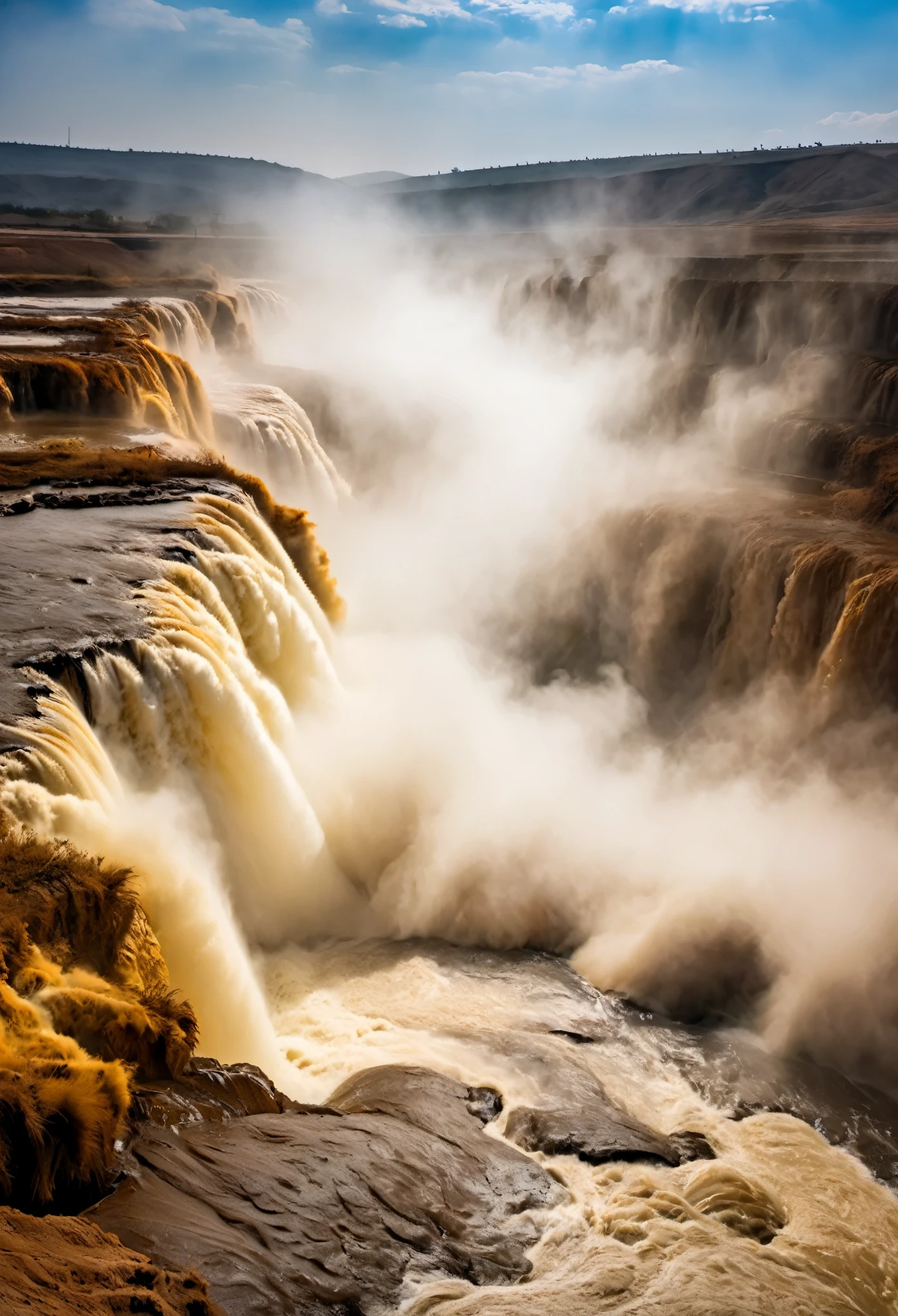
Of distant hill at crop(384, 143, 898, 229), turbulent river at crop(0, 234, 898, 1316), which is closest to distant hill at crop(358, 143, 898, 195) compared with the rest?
distant hill at crop(384, 143, 898, 229)

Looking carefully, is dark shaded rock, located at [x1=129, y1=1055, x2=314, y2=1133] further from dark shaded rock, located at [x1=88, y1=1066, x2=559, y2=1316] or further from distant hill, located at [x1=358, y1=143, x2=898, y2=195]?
distant hill, located at [x1=358, y1=143, x2=898, y2=195]

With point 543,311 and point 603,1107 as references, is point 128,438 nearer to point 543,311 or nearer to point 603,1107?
point 603,1107

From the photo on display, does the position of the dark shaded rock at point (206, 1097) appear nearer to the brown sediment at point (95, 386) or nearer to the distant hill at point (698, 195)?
the brown sediment at point (95, 386)

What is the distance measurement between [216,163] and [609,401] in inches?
4607

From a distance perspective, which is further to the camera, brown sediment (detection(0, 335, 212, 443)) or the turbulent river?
brown sediment (detection(0, 335, 212, 443))

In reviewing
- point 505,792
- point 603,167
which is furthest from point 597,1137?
point 603,167

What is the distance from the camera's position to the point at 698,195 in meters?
69.8

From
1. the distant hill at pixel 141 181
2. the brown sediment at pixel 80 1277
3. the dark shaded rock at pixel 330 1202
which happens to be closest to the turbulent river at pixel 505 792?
the dark shaded rock at pixel 330 1202

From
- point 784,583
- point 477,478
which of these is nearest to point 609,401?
point 477,478

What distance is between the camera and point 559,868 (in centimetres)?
1036

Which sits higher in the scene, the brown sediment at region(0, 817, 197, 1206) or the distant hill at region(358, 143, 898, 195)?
the distant hill at region(358, 143, 898, 195)

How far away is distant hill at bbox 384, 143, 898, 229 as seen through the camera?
6131 centimetres

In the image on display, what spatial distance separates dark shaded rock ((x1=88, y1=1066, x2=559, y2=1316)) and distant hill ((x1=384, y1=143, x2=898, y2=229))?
52.9 meters

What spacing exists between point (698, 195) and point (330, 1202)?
7538cm
